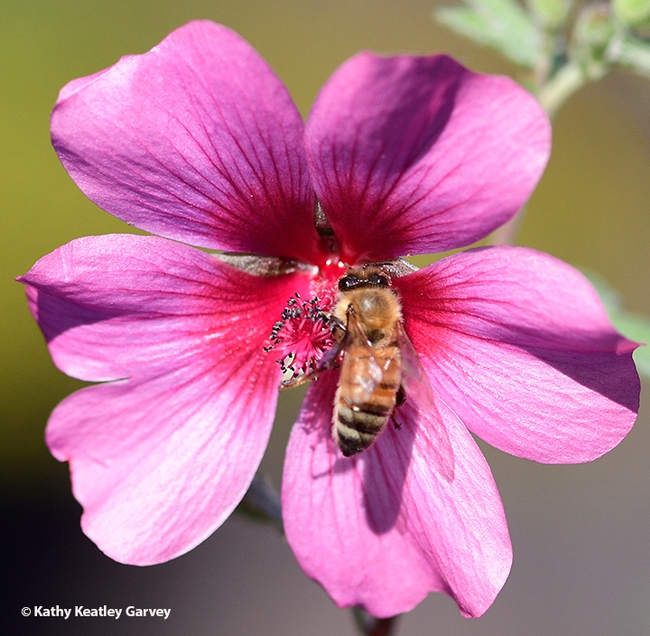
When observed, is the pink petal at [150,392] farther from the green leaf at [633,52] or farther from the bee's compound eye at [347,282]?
the green leaf at [633,52]

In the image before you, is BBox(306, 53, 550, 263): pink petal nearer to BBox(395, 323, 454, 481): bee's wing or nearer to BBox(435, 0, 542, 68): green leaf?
BBox(395, 323, 454, 481): bee's wing

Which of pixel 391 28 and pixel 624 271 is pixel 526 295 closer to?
pixel 624 271

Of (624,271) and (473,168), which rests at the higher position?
(473,168)

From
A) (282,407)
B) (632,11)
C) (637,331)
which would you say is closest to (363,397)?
(637,331)

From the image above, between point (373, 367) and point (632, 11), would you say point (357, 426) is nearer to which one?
point (373, 367)

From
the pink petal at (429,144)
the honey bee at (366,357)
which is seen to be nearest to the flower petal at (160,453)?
the honey bee at (366,357)

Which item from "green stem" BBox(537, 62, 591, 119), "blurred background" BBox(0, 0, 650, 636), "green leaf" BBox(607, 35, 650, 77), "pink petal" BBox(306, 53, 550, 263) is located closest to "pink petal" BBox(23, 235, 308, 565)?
"pink petal" BBox(306, 53, 550, 263)

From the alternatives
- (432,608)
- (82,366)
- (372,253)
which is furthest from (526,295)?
(432,608)
